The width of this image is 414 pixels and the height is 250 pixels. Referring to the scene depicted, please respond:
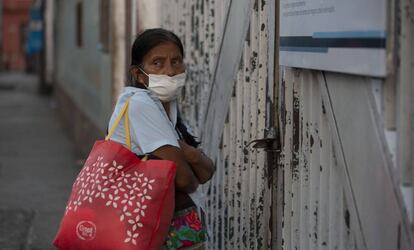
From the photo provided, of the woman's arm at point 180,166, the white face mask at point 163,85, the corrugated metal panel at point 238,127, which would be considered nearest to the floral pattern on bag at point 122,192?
the woman's arm at point 180,166

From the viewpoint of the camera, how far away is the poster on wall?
233cm

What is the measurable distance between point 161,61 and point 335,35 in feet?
2.66

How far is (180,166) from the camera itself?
9.74 ft

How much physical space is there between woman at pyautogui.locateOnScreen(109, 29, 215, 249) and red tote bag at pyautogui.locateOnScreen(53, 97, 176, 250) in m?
0.08

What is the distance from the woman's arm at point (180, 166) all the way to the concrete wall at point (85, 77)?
21.4ft

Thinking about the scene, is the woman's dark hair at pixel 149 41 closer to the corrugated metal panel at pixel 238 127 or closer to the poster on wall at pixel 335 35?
the poster on wall at pixel 335 35

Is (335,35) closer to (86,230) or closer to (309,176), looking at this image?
(309,176)

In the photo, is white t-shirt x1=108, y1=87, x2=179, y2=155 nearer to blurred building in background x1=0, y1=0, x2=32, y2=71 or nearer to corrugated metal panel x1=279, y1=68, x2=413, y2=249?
corrugated metal panel x1=279, y1=68, x2=413, y2=249

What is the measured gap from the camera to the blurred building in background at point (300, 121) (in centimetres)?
230

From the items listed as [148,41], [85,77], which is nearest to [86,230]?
[148,41]

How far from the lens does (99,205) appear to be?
291cm

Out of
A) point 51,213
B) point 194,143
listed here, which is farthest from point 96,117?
point 194,143

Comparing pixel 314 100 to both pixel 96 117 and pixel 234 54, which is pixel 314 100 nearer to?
pixel 234 54

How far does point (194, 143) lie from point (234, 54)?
1037 millimetres
